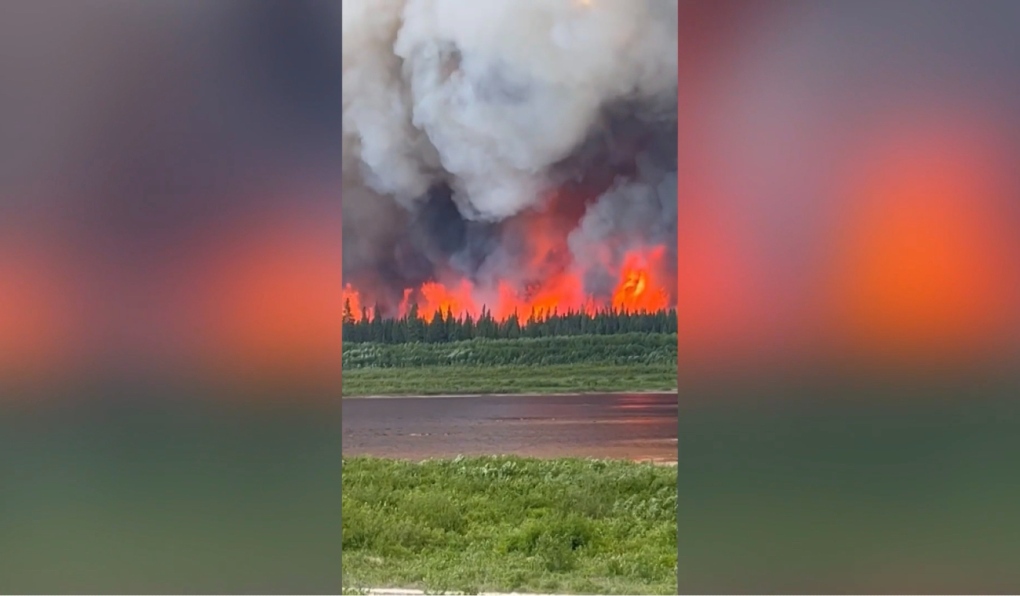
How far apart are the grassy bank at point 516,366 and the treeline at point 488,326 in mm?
49

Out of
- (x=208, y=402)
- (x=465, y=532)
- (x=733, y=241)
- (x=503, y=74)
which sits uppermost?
(x=503, y=74)

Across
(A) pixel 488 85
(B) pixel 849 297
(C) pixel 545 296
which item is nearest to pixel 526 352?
(C) pixel 545 296

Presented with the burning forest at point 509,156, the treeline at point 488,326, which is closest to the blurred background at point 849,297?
the burning forest at point 509,156

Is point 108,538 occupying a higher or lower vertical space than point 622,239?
lower

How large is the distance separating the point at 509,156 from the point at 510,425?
1.84 m

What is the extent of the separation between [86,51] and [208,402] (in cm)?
137

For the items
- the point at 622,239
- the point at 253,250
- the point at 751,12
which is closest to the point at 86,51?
the point at 253,250

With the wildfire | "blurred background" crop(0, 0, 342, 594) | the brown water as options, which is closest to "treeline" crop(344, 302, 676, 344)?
the wildfire

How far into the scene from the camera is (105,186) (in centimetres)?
287

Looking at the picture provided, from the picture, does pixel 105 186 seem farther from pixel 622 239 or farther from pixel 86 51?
pixel 622 239

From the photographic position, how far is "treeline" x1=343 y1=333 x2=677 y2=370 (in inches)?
209

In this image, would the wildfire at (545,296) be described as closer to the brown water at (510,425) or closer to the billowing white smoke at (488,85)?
the billowing white smoke at (488,85)

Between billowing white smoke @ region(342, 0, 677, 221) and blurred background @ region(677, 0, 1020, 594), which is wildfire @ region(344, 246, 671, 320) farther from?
blurred background @ region(677, 0, 1020, 594)

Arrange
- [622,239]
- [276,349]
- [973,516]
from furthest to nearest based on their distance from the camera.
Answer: [622,239]
[276,349]
[973,516]
